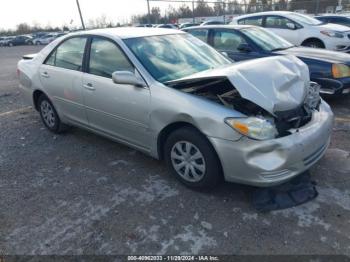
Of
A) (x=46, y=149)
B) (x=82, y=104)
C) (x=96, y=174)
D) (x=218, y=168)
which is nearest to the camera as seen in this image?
(x=218, y=168)

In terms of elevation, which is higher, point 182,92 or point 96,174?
point 182,92

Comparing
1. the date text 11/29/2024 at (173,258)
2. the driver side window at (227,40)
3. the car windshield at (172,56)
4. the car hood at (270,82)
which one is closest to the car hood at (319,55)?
the driver side window at (227,40)

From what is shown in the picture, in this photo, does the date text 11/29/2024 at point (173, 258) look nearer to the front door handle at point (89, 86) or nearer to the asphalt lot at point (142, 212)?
the asphalt lot at point (142, 212)

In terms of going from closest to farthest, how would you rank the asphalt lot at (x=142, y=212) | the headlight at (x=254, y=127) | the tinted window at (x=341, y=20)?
the asphalt lot at (x=142, y=212) → the headlight at (x=254, y=127) → the tinted window at (x=341, y=20)

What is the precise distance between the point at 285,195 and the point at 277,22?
7128 mm

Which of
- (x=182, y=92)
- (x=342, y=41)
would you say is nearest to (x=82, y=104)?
(x=182, y=92)

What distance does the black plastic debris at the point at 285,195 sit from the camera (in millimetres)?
2860

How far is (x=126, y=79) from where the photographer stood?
3.21 m

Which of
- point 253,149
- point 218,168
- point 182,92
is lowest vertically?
point 218,168

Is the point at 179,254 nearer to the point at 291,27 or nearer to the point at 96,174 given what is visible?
the point at 96,174

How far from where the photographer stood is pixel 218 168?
2928mm

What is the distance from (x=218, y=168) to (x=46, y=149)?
2.76m

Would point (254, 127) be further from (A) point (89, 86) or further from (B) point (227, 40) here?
(B) point (227, 40)

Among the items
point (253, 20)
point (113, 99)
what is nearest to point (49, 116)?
point (113, 99)
